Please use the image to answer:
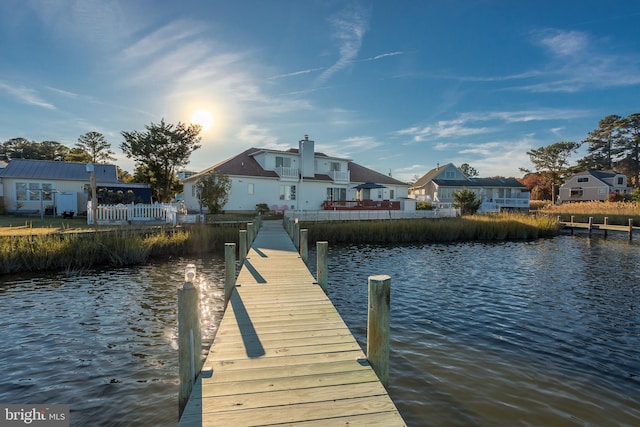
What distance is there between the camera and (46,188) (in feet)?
85.4

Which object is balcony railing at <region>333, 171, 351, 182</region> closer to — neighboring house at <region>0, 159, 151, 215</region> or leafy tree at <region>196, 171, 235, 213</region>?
leafy tree at <region>196, 171, 235, 213</region>

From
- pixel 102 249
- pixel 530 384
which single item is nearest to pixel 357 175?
pixel 102 249

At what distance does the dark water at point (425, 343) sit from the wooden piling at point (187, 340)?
4.52ft

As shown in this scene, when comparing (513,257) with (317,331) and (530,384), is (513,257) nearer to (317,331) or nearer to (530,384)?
(530,384)

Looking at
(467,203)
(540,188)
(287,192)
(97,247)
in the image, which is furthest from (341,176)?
(540,188)

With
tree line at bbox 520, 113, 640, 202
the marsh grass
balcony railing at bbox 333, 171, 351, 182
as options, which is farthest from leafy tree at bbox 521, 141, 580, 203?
balcony railing at bbox 333, 171, 351, 182

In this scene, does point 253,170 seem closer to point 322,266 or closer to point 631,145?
point 322,266

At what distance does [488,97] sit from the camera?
2680cm

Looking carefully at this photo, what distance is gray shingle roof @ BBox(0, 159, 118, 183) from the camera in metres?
25.7

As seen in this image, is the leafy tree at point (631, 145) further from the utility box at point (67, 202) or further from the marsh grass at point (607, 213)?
the utility box at point (67, 202)

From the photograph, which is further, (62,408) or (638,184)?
(638,184)

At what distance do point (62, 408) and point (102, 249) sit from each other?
10717 mm

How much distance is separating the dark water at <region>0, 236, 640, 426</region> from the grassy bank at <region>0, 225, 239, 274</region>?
3.39 feet

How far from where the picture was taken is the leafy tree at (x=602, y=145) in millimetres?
63375
